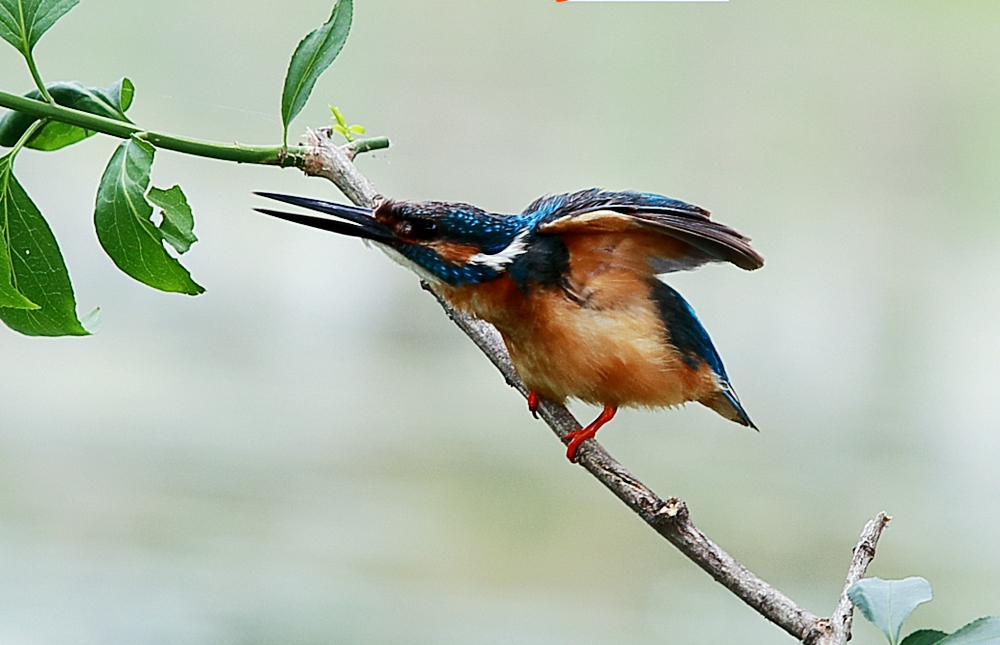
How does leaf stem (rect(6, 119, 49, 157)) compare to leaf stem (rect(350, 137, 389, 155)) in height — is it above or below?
below

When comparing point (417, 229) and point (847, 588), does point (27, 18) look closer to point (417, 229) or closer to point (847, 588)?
point (417, 229)

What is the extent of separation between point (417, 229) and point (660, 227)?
0.41 ft

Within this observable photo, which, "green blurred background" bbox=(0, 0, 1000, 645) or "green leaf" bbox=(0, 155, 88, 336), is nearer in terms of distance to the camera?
"green leaf" bbox=(0, 155, 88, 336)

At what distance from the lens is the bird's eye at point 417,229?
0.49 meters

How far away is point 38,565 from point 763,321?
33.5 inches

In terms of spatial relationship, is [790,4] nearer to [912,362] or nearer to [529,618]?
[912,362]

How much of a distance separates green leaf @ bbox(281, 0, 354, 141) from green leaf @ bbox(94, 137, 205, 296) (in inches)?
3.0

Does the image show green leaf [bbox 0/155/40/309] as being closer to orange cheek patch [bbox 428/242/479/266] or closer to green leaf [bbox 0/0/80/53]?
green leaf [bbox 0/0/80/53]

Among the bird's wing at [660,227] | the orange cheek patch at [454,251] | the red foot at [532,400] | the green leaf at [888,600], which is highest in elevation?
the bird's wing at [660,227]

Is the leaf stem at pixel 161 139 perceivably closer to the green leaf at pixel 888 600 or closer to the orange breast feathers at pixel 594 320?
the orange breast feathers at pixel 594 320

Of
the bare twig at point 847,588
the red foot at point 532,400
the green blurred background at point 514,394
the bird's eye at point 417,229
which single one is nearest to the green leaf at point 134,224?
the bird's eye at point 417,229

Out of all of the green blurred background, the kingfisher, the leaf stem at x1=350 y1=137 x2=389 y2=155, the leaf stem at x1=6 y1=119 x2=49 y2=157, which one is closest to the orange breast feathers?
the kingfisher

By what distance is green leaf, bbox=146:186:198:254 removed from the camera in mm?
502

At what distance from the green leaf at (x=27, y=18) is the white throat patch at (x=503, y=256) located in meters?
0.24
